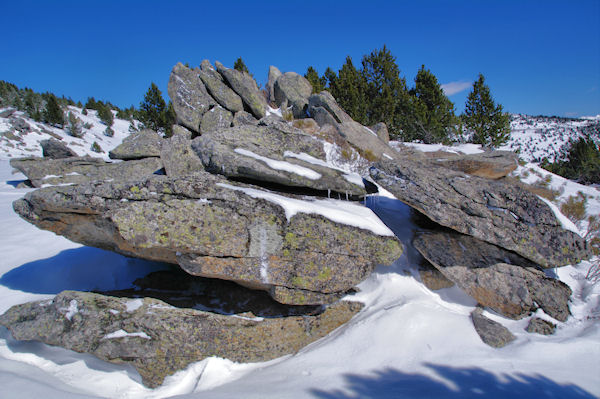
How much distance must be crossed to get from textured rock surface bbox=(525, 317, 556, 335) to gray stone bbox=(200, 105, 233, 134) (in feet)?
55.0

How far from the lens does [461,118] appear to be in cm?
2623

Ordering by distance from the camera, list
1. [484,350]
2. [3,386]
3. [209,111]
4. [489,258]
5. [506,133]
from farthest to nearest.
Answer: [506,133] < [209,111] < [489,258] < [484,350] < [3,386]

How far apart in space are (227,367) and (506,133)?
1145 inches

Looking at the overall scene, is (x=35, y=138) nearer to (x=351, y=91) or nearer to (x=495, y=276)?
(x=351, y=91)

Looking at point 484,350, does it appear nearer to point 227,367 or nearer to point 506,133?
point 227,367

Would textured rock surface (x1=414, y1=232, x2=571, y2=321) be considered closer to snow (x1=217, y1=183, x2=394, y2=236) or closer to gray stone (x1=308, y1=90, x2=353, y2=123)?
snow (x1=217, y1=183, x2=394, y2=236)

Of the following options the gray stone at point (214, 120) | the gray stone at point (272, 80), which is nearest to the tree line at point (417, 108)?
the gray stone at point (272, 80)

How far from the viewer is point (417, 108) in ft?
78.4

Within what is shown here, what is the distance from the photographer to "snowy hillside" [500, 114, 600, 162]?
4454 inches

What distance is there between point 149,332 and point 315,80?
28532 mm

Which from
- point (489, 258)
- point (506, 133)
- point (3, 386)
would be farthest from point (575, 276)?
point (506, 133)

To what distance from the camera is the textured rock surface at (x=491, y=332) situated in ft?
16.1

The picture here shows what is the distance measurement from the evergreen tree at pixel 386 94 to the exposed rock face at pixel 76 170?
61.0 feet

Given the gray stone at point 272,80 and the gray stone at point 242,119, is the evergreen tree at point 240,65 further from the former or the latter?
the gray stone at point 242,119
